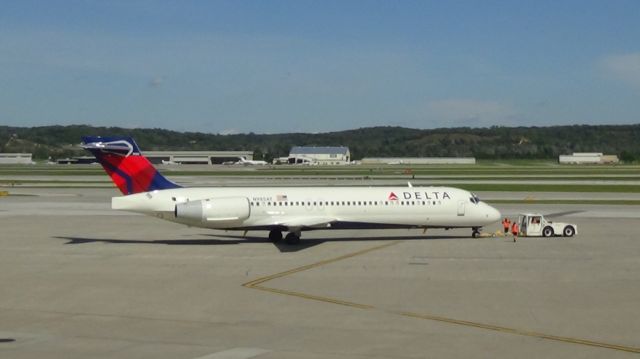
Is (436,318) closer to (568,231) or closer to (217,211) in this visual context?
(217,211)

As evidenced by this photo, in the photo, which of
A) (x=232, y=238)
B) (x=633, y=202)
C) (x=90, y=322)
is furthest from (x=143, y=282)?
(x=633, y=202)

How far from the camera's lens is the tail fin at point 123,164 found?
41375 mm

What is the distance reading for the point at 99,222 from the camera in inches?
2096

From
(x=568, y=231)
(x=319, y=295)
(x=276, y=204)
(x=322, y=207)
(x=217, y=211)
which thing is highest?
(x=276, y=204)

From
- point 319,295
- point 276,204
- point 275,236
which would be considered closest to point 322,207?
point 276,204

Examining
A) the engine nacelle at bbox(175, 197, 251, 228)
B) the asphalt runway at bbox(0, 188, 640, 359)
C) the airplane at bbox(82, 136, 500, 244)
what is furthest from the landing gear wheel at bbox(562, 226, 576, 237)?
the engine nacelle at bbox(175, 197, 251, 228)

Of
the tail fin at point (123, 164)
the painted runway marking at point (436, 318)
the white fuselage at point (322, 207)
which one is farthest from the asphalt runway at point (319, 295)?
the tail fin at point (123, 164)

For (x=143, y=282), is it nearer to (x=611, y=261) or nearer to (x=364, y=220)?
(x=364, y=220)

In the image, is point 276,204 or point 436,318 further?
point 276,204

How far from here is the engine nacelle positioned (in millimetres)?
40344

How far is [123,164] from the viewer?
4147cm

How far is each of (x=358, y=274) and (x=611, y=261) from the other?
35.6ft

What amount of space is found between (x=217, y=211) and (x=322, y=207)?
537 centimetres

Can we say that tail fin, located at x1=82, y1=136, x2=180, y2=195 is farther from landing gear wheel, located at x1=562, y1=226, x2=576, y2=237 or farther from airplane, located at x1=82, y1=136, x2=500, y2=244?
landing gear wheel, located at x1=562, y1=226, x2=576, y2=237
